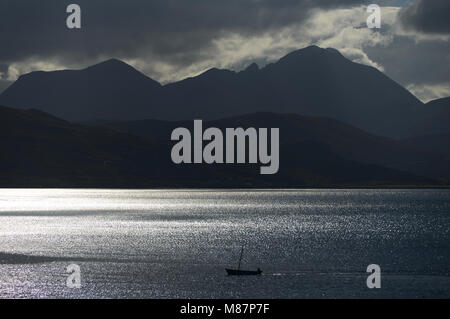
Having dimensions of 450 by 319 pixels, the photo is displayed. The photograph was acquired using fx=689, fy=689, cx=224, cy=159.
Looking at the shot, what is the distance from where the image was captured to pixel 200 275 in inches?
4692

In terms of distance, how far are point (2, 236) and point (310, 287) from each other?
4684 inches

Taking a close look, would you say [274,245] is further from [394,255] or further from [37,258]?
[37,258]

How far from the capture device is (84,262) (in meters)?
136
